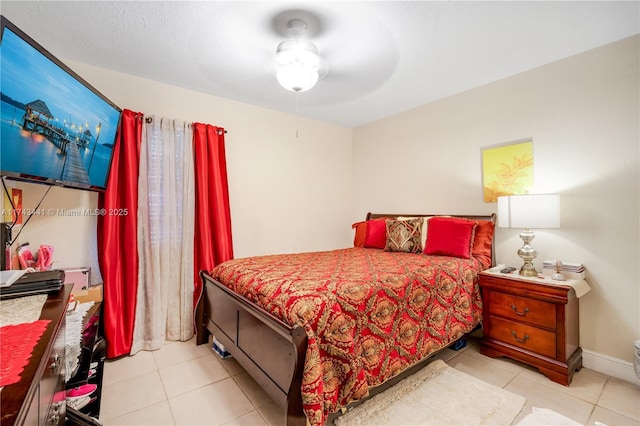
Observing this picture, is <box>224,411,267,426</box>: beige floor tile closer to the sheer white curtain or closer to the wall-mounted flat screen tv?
the sheer white curtain

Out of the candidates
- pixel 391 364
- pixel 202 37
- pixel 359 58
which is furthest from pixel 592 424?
pixel 202 37

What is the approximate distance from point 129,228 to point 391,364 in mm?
2392

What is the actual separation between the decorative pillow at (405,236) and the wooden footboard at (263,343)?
1783 mm

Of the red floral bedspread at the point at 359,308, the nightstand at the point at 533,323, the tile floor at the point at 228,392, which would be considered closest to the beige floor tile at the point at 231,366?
the tile floor at the point at 228,392

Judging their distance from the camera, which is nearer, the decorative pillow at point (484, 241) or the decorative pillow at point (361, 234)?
the decorative pillow at point (484, 241)

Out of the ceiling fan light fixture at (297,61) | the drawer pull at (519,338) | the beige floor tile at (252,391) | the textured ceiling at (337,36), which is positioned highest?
the textured ceiling at (337,36)

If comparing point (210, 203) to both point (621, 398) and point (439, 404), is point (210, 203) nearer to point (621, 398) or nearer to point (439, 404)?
point (439, 404)

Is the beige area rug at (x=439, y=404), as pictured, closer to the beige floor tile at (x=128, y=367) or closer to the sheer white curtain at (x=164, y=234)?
the beige floor tile at (x=128, y=367)

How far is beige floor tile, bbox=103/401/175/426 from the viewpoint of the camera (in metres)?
1.65

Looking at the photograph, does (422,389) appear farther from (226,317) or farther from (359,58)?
(359,58)

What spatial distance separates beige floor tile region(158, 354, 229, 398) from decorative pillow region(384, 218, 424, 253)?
1985 mm

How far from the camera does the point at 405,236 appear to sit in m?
3.03

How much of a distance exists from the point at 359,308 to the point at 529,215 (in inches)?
63.4

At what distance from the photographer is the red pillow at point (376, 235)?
3.27 m
